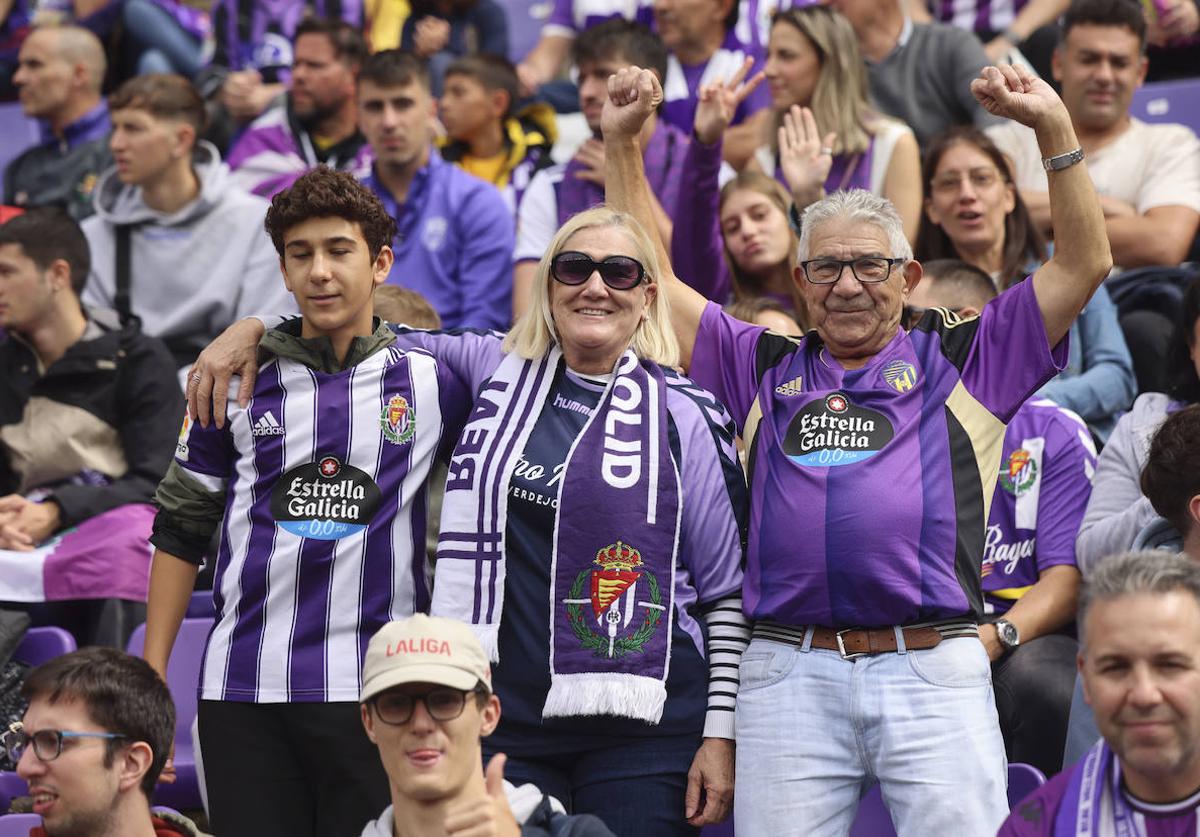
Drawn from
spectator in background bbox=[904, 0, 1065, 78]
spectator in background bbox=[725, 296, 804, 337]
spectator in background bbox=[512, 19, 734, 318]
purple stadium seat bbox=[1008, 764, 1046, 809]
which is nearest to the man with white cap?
purple stadium seat bbox=[1008, 764, 1046, 809]

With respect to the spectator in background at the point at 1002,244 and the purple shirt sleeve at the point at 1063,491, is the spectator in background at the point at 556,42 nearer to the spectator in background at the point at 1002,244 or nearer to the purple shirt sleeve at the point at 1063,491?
the spectator in background at the point at 1002,244

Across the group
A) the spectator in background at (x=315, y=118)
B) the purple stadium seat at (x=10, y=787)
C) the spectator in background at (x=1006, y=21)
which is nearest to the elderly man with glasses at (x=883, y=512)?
the purple stadium seat at (x=10, y=787)

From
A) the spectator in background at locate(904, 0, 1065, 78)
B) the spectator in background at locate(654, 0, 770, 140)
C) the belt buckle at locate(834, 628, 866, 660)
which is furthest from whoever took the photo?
the spectator in background at locate(904, 0, 1065, 78)

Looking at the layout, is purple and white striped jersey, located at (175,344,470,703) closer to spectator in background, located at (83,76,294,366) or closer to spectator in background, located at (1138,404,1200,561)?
spectator in background, located at (1138,404,1200,561)

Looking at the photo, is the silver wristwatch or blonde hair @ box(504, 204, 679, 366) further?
blonde hair @ box(504, 204, 679, 366)

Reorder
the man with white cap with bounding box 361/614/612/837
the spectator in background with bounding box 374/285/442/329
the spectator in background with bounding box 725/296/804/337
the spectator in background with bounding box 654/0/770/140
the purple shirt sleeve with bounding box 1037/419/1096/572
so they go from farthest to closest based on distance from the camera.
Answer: the spectator in background with bounding box 654/0/770/140 < the spectator in background with bounding box 725/296/804/337 < the spectator in background with bounding box 374/285/442/329 < the purple shirt sleeve with bounding box 1037/419/1096/572 < the man with white cap with bounding box 361/614/612/837

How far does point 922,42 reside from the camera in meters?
6.77

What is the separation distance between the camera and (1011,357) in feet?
11.7

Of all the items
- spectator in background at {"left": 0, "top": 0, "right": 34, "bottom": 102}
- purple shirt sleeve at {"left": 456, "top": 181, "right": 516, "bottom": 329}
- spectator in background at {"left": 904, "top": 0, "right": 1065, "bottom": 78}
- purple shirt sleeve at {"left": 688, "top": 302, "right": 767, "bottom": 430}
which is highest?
spectator in background at {"left": 0, "top": 0, "right": 34, "bottom": 102}

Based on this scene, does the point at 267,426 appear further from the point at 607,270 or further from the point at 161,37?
the point at 161,37

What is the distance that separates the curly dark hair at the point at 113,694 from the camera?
11.5ft

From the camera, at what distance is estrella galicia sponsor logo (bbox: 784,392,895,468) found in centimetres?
349

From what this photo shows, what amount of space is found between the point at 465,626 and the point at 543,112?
4.73m

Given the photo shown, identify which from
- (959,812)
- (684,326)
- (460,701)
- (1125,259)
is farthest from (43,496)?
(1125,259)
